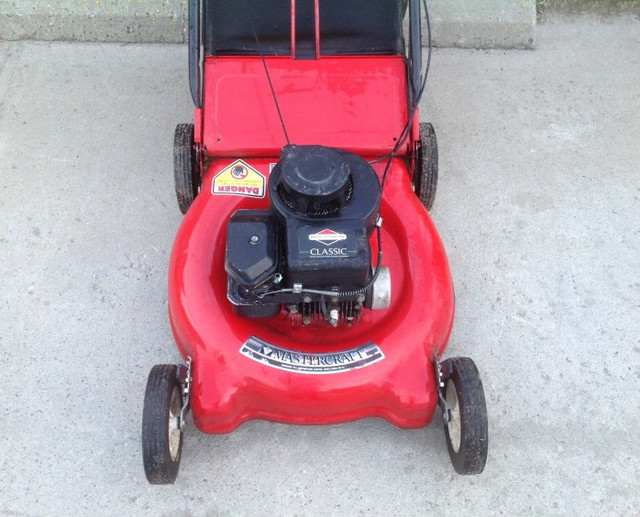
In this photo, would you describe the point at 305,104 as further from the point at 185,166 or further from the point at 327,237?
the point at 327,237

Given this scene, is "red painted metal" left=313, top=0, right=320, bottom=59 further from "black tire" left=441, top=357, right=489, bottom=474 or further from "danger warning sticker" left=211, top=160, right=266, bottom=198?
"black tire" left=441, top=357, right=489, bottom=474

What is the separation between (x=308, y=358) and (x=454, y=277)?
34.9 inches

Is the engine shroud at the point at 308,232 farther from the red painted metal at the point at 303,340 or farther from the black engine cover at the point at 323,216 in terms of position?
the red painted metal at the point at 303,340

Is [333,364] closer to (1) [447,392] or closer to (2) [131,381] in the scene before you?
(1) [447,392]

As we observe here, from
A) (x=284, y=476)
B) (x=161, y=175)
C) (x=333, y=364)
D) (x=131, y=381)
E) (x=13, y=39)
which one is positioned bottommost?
(x=284, y=476)

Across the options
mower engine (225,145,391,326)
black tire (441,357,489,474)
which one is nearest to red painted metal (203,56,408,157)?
mower engine (225,145,391,326)

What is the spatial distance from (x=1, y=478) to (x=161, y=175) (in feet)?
4.56

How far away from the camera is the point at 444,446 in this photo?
241 cm

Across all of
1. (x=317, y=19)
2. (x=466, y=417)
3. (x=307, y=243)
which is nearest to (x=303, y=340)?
(x=307, y=243)

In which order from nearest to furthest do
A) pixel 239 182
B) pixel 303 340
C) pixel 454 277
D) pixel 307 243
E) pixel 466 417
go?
pixel 307 243
pixel 466 417
pixel 303 340
pixel 239 182
pixel 454 277

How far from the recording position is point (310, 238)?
1.97 m

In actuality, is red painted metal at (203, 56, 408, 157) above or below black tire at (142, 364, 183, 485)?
above

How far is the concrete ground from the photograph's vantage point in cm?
233

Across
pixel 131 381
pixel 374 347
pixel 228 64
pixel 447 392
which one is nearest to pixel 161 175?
pixel 228 64
